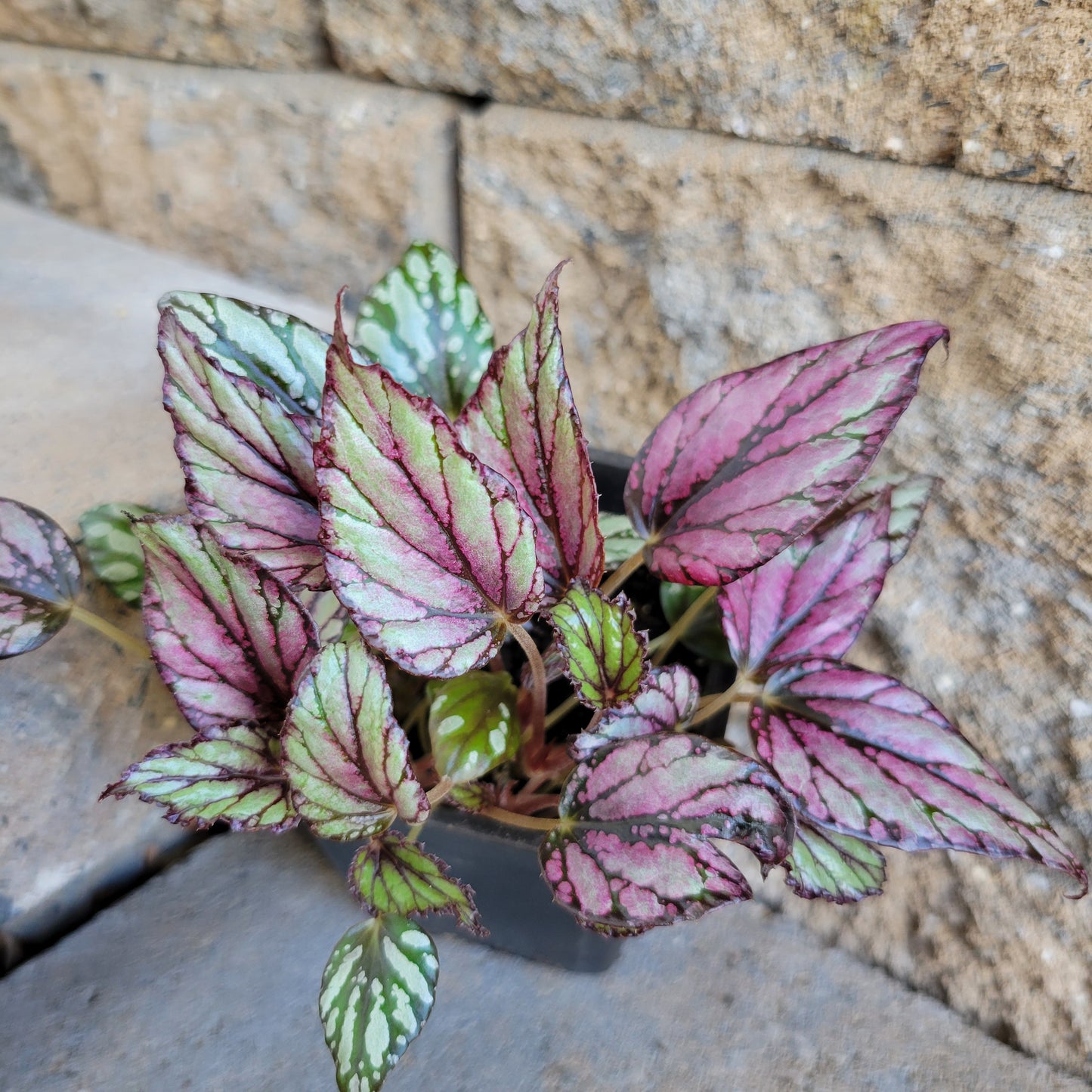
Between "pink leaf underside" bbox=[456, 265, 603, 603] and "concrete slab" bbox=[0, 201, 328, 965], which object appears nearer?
"pink leaf underside" bbox=[456, 265, 603, 603]

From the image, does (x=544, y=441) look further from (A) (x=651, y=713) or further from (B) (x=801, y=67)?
(B) (x=801, y=67)

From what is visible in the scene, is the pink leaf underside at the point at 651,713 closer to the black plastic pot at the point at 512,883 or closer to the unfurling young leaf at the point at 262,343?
the black plastic pot at the point at 512,883

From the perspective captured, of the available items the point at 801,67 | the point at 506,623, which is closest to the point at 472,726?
the point at 506,623

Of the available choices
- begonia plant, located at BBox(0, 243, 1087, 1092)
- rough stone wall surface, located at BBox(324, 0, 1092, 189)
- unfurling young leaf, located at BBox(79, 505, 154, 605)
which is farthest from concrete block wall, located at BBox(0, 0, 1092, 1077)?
unfurling young leaf, located at BBox(79, 505, 154, 605)

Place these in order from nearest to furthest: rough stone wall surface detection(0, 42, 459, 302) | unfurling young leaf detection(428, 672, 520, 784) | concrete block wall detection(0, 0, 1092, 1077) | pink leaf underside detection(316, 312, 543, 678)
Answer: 1. pink leaf underside detection(316, 312, 543, 678)
2. unfurling young leaf detection(428, 672, 520, 784)
3. concrete block wall detection(0, 0, 1092, 1077)
4. rough stone wall surface detection(0, 42, 459, 302)

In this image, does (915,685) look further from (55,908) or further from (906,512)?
(55,908)

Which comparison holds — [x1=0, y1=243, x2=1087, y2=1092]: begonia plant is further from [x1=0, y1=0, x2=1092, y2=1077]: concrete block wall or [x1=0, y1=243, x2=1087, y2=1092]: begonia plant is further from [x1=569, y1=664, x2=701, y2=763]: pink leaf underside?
[x1=0, y1=0, x2=1092, y2=1077]: concrete block wall

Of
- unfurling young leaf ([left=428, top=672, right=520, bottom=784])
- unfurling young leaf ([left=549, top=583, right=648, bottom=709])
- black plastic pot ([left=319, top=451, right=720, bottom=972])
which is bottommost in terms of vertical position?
black plastic pot ([left=319, top=451, right=720, bottom=972])
